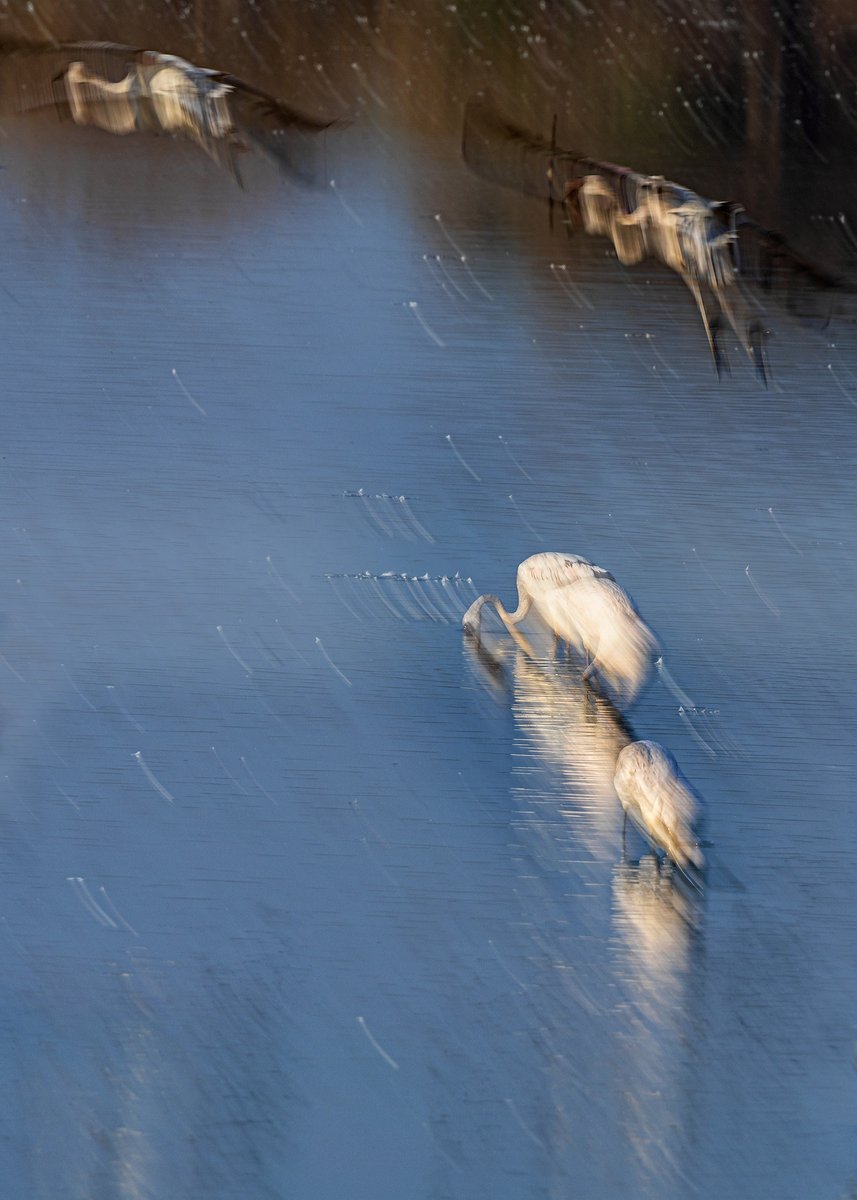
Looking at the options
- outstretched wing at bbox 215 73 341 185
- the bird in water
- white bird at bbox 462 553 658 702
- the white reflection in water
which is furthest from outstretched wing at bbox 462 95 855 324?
the white reflection in water

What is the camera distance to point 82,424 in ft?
16.8

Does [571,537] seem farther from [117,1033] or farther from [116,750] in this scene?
[117,1033]

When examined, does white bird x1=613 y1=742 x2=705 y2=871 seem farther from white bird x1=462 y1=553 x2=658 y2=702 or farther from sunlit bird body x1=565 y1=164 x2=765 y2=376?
sunlit bird body x1=565 y1=164 x2=765 y2=376

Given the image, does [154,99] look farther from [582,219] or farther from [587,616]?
[587,616]

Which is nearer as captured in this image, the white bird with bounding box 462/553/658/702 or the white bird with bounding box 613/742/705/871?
the white bird with bounding box 613/742/705/871

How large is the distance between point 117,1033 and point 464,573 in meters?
1.79

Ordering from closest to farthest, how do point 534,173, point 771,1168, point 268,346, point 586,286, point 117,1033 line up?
point 771,1168 → point 117,1033 → point 268,346 → point 586,286 → point 534,173

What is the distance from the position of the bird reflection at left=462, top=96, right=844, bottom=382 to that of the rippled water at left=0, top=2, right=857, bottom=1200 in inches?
4.5

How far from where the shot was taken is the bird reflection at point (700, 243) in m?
6.45

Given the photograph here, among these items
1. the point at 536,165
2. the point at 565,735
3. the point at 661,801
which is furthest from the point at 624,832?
the point at 536,165

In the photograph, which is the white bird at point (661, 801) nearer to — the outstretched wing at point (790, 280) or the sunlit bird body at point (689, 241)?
the sunlit bird body at point (689, 241)

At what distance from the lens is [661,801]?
316 centimetres

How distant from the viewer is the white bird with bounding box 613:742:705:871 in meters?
3.14

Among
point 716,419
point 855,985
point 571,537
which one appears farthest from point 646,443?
point 855,985
